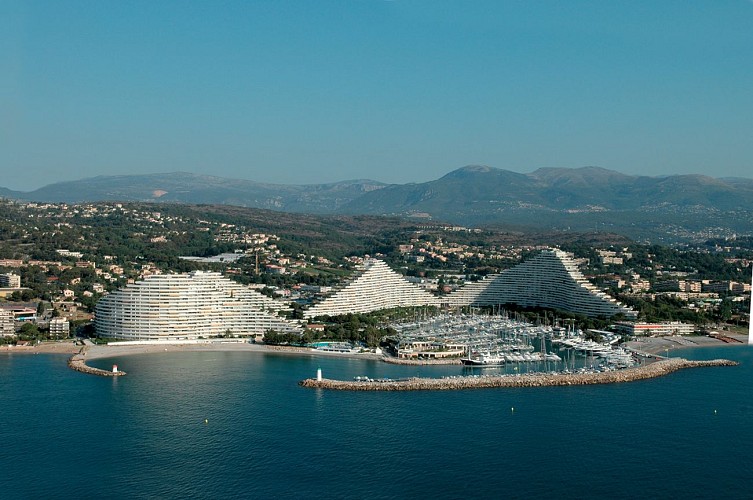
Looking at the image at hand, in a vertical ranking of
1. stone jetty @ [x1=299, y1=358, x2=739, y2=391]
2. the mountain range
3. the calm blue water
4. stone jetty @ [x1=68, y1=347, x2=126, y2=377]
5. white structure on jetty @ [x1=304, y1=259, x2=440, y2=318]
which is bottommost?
the calm blue water

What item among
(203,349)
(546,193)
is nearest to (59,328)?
(203,349)

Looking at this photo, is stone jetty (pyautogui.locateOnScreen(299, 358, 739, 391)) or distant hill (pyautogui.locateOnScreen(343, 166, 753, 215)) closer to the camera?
stone jetty (pyautogui.locateOnScreen(299, 358, 739, 391))

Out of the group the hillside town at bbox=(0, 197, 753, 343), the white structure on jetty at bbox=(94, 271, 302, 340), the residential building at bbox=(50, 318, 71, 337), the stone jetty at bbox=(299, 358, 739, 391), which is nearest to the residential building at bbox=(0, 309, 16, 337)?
the hillside town at bbox=(0, 197, 753, 343)

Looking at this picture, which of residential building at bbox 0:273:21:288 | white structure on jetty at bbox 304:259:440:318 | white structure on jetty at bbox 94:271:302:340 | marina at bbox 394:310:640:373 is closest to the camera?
marina at bbox 394:310:640:373

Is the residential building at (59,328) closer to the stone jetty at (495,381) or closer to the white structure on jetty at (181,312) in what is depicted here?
the white structure on jetty at (181,312)

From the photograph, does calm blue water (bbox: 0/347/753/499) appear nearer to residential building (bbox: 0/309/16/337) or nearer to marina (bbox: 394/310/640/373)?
marina (bbox: 394/310/640/373)

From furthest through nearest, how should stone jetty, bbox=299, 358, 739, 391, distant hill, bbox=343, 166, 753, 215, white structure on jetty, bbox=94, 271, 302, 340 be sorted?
distant hill, bbox=343, 166, 753, 215 < white structure on jetty, bbox=94, 271, 302, 340 < stone jetty, bbox=299, 358, 739, 391

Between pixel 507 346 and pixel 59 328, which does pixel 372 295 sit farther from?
pixel 59 328
